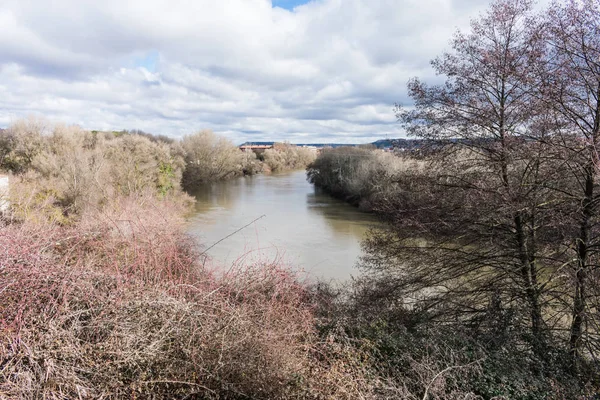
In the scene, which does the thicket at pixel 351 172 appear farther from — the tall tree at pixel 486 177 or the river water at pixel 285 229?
the tall tree at pixel 486 177

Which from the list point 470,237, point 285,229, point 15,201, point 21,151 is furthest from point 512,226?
point 21,151

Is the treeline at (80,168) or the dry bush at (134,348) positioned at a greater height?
the treeline at (80,168)

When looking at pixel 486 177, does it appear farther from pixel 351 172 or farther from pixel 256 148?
pixel 256 148

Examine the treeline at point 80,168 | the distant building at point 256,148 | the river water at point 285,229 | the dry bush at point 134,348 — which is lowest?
the river water at point 285,229

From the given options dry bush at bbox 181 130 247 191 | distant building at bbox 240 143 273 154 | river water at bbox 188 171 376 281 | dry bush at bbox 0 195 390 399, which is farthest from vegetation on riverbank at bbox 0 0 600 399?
distant building at bbox 240 143 273 154

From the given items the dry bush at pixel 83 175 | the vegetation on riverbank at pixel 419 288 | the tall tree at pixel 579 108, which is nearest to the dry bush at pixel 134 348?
the vegetation on riverbank at pixel 419 288

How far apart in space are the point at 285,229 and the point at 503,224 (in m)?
15.4

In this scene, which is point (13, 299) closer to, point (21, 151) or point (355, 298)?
point (355, 298)

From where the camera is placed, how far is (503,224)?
7.26m

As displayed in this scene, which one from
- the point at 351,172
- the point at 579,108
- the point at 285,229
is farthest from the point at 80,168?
the point at 351,172

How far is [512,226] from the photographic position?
23.5 ft

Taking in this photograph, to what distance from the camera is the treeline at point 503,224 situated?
502cm

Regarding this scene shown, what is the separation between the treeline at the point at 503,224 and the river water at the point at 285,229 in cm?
268

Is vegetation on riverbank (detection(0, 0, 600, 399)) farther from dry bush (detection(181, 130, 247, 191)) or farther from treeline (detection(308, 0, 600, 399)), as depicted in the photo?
dry bush (detection(181, 130, 247, 191))
